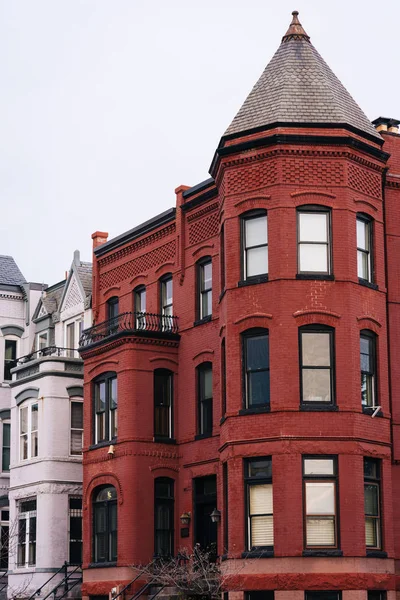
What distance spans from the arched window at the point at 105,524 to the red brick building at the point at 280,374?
0.24 feet

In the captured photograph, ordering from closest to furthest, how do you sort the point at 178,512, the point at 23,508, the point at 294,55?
the point at 294,55 → the point at 178,512 → the point at 23,508

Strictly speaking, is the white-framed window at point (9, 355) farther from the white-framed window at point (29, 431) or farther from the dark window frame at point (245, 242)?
the dark window frame at point (245, 242)

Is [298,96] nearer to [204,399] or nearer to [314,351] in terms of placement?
[314,351]

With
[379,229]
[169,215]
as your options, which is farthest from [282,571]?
[169,215]

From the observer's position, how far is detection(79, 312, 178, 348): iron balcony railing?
130ft

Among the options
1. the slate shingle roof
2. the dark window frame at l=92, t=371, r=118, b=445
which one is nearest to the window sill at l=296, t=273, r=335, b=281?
the dark window frame at l=92, t=371, r=118, b=445

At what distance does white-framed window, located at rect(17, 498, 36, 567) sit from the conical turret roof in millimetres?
17335

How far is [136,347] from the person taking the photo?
38.6 metres

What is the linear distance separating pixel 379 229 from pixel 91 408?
12248mm

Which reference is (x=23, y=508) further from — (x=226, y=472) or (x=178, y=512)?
(x=226, y=472)

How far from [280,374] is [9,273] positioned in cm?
2547

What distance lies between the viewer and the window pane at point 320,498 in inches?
1235

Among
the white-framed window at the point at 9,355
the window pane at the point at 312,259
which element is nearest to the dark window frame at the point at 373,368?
the window pane at the point at 312,259

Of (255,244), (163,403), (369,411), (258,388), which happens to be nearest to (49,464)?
(163,403)
